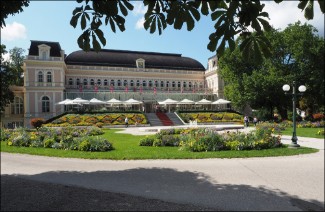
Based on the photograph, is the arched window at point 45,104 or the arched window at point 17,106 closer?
the arched window at point 17,106

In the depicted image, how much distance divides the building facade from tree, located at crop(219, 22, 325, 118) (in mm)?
12953

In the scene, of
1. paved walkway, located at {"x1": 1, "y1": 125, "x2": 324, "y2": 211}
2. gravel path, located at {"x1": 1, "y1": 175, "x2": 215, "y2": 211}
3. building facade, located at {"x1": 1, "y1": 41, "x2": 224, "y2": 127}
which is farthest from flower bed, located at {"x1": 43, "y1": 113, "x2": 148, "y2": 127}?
gravel path, located at {"x1": 1, "y1": 175, "x2": 215, "y2": 211}

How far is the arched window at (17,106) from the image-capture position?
41.9 metres

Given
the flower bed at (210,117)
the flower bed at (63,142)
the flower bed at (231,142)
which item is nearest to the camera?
the flower bed at (231,142)

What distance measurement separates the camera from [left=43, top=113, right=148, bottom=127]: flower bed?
33.5m

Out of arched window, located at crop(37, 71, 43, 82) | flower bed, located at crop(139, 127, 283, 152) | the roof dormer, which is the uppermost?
the roof dormer

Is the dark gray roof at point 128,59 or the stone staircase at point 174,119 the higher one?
the dark gray roof at point 128,59

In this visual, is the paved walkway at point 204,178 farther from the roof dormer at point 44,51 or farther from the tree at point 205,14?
the roof dormer at point 44,51

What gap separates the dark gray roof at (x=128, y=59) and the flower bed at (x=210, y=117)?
58.9 ft

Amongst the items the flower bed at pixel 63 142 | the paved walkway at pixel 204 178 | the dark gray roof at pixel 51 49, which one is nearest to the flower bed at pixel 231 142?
the paved walkway at pixel 204 178

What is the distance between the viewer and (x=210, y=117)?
1607 inches

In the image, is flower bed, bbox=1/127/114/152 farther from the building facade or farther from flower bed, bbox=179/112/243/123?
the building facade

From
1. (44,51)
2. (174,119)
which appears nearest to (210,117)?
(174,119)

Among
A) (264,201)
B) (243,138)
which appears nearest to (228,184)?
(264,201)
